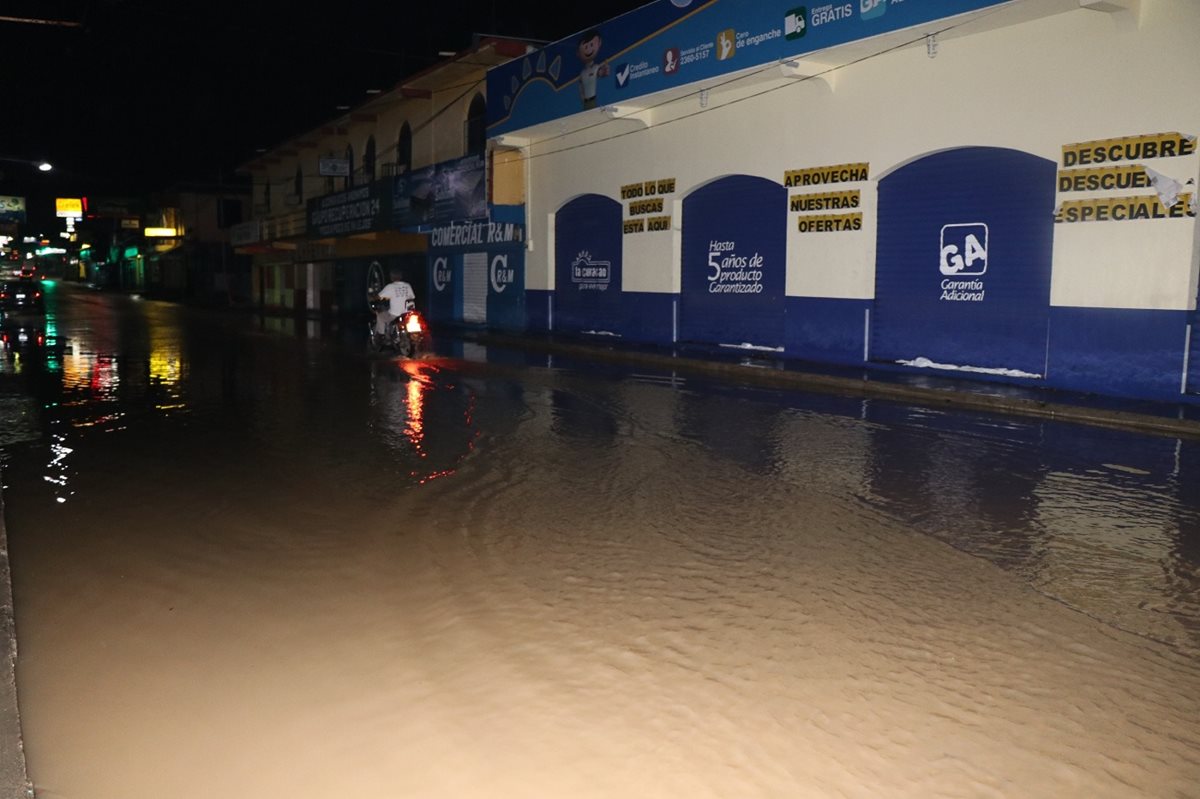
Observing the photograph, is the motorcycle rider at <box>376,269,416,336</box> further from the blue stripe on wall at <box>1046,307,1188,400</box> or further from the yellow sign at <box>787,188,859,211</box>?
the blue stripe on wall at <box>1046,307,1188,400</box>

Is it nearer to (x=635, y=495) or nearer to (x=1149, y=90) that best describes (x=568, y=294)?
(x=1149, y=90)

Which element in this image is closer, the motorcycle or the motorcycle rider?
the motorcycle

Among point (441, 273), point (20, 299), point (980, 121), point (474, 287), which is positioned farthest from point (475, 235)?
point (20, 299)

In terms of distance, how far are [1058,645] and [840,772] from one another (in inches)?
71.5

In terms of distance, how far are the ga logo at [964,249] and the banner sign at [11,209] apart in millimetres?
98494

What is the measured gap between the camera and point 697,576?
580 cm

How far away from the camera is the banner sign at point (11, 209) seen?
Answer: 91.8 meters

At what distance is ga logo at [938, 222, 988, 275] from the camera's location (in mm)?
15891

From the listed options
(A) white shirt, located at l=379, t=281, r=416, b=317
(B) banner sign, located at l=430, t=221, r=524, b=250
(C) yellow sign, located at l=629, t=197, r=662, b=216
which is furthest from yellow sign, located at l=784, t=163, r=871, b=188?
(B) banner sign, located at l=430, t=221, r=524, b=250

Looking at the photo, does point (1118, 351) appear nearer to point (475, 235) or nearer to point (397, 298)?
point (397, 298)

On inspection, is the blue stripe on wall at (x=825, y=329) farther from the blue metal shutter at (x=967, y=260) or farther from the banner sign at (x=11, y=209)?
the banner sign at (x=11, y=209)

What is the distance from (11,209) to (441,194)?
266ft

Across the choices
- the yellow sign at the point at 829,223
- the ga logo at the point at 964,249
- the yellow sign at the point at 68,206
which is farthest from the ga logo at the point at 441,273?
the yellow sign at the point at 68,206

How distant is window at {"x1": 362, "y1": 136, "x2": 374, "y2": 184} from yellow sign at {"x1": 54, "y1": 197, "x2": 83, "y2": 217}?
60.9 metres
